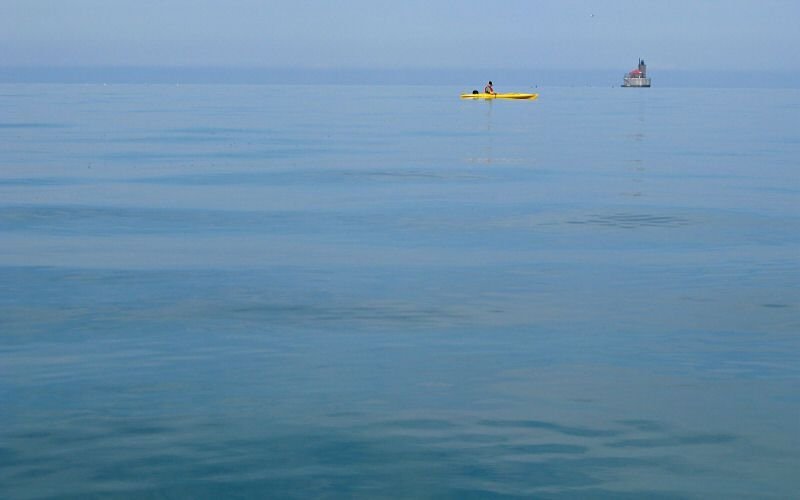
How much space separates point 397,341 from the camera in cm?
1691

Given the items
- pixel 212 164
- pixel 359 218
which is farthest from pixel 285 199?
pixel 212 164

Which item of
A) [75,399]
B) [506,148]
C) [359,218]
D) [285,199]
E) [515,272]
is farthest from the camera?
[506,148]

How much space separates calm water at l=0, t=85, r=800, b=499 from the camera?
1198 centimetres

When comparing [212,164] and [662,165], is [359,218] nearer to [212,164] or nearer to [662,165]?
[212,164]

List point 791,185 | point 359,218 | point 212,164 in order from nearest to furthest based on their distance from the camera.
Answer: point 359,218 < point 791,185 < point 212,164

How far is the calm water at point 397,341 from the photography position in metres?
12.0

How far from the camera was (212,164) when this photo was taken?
151ft

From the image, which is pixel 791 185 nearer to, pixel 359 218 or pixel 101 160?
pixel 359 218

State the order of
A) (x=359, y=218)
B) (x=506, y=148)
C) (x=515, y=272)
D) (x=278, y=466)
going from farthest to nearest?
(x=506, y=148) < (x=359, y=218) < (x=515, y=272) < (x=278, y=466)

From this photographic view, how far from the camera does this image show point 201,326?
698 inches

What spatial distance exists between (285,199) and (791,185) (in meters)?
15.6

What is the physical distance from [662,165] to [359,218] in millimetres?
20374

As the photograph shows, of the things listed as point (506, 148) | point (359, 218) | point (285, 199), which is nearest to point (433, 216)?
point (359, 218)

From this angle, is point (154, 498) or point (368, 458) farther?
point (368, 458)
